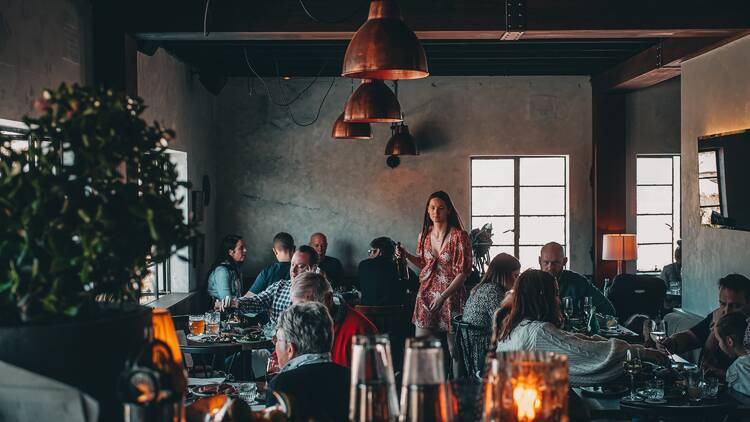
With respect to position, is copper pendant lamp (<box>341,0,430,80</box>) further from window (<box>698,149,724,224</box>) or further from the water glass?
window (<box>698,149,724,224</box>)

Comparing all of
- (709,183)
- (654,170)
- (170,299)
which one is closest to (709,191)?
(709,183)

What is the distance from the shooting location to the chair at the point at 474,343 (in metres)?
5.14

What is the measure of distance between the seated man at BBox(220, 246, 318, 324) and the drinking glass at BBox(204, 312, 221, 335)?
0.26m

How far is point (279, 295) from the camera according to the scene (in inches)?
232

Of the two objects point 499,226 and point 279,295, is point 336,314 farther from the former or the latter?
point 499,226

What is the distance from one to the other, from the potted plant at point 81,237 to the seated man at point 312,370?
4.23 feet

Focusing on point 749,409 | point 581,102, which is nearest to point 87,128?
point 749,409

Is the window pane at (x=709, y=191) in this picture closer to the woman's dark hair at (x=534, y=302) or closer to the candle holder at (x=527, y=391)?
the woman's dark hair at (x=534, y=302)

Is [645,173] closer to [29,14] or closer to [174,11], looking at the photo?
[174,11]

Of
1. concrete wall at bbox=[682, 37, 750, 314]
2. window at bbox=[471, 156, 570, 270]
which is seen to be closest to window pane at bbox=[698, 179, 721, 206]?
concrete wall at bbox=[682, 37, 750, 314]

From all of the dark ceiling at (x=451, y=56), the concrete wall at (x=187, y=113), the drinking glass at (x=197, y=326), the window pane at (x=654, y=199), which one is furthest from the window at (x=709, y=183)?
the concrete wall at (x=187, y=113)

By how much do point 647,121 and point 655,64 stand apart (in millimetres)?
2297

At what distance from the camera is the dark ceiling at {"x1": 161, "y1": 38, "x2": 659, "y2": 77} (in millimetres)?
7383

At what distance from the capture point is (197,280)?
8.48 m
